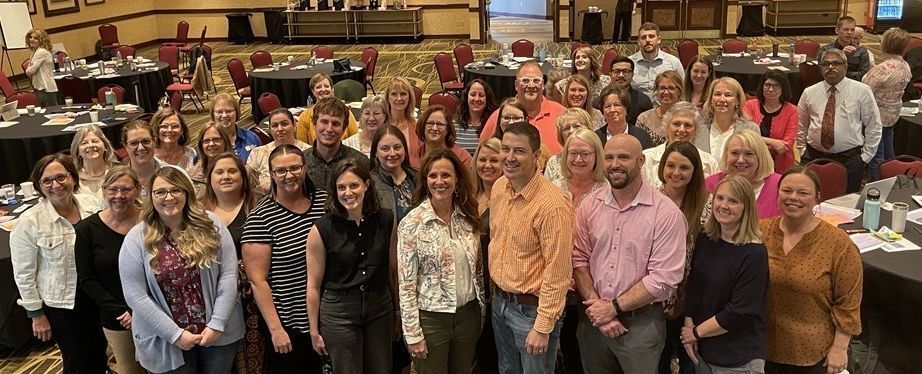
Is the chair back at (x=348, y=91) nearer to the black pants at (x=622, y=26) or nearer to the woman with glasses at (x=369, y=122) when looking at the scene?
the woman with glasses at (x=369, y=122)

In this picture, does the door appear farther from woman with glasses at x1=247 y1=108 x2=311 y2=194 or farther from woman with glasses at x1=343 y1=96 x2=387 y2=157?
woman with glasses at x1=247 y1=108 x2=311 y2=194

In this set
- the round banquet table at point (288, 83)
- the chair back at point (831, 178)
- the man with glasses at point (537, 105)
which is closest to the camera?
the chair back at point (831, 178)

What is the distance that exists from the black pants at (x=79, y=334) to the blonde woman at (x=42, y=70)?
7294 mm

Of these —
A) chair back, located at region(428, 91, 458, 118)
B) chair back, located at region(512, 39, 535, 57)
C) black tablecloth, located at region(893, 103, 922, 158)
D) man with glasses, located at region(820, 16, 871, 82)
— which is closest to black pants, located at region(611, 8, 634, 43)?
chair back, located at region(512, 39, 535, 57)

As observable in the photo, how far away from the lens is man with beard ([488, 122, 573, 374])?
3.04m

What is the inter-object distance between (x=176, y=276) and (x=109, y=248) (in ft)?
1.60

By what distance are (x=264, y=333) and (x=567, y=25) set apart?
16558 mm

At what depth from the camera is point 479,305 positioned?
11.0 ft

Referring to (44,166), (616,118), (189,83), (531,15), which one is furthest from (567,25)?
(44,166)

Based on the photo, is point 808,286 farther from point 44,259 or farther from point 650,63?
point 650,63

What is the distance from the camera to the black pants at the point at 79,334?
12.4 ft

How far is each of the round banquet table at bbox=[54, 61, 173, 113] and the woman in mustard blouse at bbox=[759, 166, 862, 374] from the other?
1000 cm

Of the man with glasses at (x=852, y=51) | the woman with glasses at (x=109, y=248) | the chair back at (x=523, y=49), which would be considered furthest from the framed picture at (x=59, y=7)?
the man with glasses at (x=852, y=51)

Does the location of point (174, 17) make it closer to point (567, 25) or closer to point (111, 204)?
point (567, 25)
